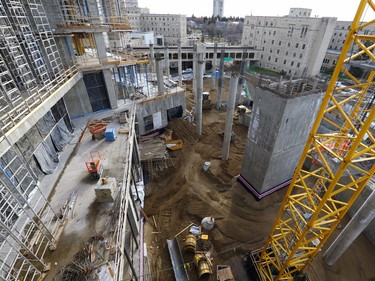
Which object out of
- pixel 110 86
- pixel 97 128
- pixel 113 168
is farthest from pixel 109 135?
pixel 110 86

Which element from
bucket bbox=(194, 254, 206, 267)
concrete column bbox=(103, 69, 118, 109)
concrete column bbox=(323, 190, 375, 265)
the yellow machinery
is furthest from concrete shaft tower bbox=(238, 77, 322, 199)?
concrete column bbox=(103, 69, 118, 109)

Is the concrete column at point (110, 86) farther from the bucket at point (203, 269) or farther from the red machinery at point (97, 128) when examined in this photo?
the bucket at point (203, 269)

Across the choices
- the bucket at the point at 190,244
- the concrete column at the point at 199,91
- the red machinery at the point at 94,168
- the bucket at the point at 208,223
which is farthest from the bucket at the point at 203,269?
the concrete column at the point at 199,91

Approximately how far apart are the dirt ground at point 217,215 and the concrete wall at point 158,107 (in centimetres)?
450

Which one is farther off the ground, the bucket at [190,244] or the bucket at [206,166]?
the bucket at [206,166]

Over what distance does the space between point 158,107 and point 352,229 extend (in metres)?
19.0

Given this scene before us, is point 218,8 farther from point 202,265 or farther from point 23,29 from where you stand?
point 202,265

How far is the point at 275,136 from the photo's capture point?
13609 millimetres

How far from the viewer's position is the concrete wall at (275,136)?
12.9 m

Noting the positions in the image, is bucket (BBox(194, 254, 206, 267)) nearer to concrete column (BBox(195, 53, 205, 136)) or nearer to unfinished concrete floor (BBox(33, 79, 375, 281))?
unfinished concrete floor (BBox(33, 79, 375, 281))

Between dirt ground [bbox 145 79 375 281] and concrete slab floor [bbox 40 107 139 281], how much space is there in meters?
4.91

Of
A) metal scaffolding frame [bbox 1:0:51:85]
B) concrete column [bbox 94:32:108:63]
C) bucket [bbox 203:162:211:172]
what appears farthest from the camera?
bucket [bbox 203:162:211:172]

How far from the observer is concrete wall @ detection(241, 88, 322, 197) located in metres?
12.9

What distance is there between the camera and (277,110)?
12.8 metres
